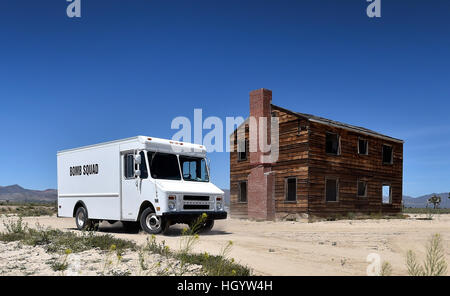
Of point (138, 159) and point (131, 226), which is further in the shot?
point (131, 226)

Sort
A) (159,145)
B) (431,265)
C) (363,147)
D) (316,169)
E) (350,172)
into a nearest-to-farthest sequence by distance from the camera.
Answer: (431,265) → (159,145) → (316,169) → (350,172) → (363,147)

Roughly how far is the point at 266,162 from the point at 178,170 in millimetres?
13234

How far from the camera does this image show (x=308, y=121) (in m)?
24.1

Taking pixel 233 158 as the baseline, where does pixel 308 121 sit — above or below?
above

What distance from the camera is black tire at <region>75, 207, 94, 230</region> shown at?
15445 millimetres

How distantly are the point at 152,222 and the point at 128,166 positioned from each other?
7.06 ft

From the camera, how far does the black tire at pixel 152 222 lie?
41.5 ft

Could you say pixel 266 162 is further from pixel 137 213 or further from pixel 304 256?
pixel 304 256

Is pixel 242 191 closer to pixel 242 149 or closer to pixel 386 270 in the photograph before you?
pixel 242 149

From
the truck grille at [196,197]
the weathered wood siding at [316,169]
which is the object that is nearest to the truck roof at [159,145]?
the truck grille at [196,197]

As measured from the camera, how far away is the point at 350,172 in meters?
26.7

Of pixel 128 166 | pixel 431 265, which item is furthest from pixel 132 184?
pixel 431 265
